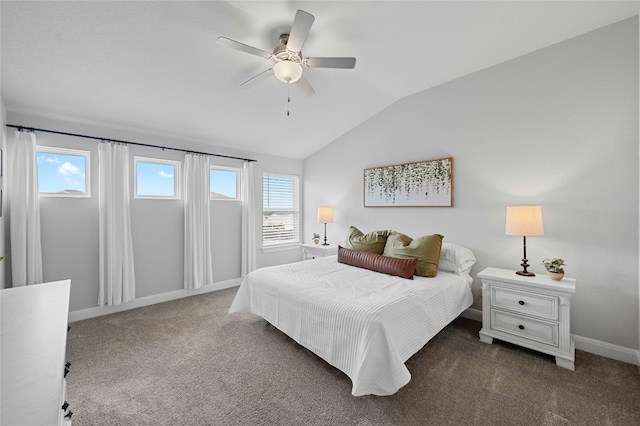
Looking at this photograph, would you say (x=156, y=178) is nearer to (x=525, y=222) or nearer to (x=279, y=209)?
(x=279, y=209)

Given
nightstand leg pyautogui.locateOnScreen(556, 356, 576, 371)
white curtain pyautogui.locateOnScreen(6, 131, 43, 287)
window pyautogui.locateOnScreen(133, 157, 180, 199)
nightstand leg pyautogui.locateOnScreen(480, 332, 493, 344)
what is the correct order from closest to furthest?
nightstand leg pyautogui.locateOnScreen(556, 356, 576, 371) → nightstand leg pyautogui.locateOnScreen(480, 332, 493, 344) → white curtain pyautogui.locateOnScreen(6, 131, 43, 287) → window pyautogui.locateOnScreen(133, 157, 180, 199)

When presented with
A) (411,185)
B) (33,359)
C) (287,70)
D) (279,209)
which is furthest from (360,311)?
(279,209)

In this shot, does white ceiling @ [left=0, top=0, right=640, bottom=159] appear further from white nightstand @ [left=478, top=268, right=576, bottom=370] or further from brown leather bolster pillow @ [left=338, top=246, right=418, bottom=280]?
white nightstand @ [left=478, top=268, right=576, bottom=370]

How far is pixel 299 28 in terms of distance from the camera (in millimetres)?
1829

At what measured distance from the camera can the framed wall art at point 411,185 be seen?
339 centimetres

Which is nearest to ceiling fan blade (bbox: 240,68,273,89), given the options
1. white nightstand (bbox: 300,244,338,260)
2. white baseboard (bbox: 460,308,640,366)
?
white nightstand (bbox: 300,244,338,260)

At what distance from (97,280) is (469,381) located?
4.13 m

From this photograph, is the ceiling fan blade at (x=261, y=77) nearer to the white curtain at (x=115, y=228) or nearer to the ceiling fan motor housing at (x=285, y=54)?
the ceiling fan motor housing at (x=285, y=54)

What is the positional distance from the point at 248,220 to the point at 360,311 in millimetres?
3098

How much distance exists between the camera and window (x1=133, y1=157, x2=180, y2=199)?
3.61 metres

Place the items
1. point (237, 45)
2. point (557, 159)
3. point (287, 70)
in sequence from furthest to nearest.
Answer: point (557, 159), point (287, 70), point (237, 45)

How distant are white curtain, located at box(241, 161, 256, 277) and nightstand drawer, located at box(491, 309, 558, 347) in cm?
354

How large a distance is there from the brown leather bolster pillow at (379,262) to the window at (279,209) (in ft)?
6.63

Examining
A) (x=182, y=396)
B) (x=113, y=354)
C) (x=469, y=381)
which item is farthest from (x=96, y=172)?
(x=469, y=381)
